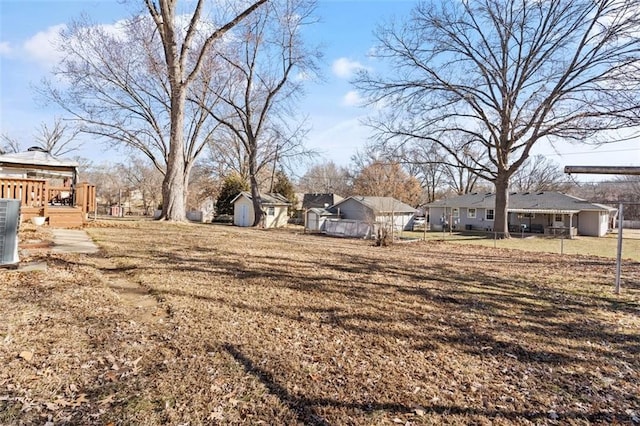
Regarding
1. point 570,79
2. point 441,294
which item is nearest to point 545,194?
point 570,79

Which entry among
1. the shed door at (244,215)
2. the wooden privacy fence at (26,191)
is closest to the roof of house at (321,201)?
the shed door at (244,215)

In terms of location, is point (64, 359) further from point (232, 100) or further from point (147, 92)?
point (232, 100)

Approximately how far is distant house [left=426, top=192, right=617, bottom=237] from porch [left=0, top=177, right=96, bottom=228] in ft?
81.8

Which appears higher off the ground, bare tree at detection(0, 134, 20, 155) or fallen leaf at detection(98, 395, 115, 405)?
bare tree at detection(0, 134, 20, 155)

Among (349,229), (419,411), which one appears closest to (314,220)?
(349,229)

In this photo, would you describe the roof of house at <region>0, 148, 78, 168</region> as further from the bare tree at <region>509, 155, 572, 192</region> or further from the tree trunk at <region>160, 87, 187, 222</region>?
the bare tree at <region>509, 155, 572, 192</region>

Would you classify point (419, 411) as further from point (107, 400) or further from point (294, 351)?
point (107, 400)

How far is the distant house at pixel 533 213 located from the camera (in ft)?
92.5

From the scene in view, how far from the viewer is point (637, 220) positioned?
42.9m

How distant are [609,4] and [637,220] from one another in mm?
38126

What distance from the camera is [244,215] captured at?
105ft

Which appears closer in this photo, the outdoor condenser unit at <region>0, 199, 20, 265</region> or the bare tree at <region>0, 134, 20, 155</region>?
the outdoor condenser unit at <region>0, 199, 20, 265</region>

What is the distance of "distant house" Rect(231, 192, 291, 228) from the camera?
31.1m

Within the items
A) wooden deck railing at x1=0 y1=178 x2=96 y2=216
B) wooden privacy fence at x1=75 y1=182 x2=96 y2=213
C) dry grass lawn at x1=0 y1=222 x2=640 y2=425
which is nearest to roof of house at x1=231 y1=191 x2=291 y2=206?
wooden deck railing at x1=0 y1=178 x2=96 y2=216
